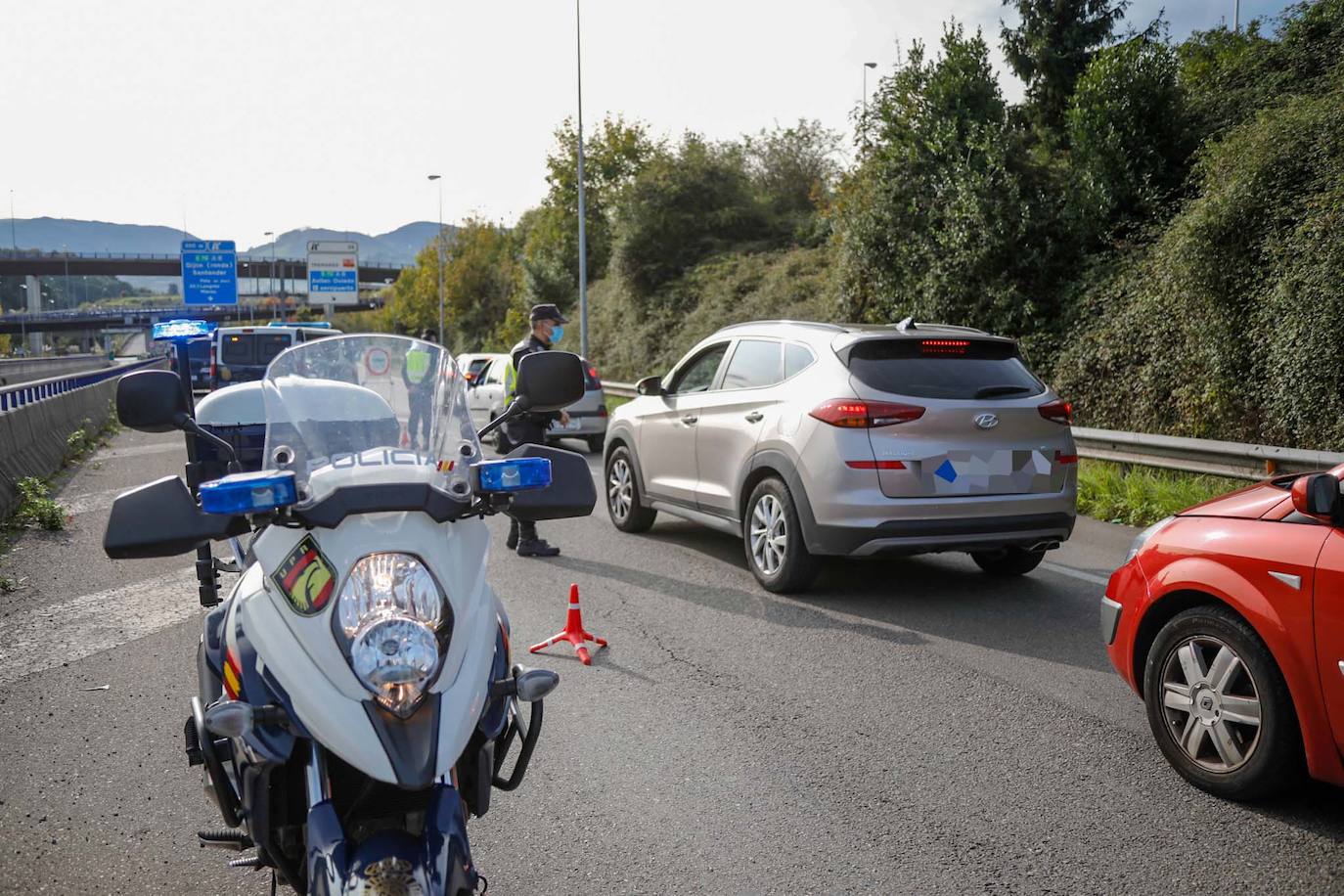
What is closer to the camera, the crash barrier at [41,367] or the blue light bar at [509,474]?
the blue light bar at [509,474]

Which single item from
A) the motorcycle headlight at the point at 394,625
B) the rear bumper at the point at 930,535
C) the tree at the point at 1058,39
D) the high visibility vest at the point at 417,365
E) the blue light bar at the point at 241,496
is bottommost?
the rear bumper at the point at 930,535

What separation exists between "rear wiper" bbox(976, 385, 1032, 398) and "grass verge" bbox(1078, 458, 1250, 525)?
3.36 metres

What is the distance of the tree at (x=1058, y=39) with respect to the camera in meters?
22.7

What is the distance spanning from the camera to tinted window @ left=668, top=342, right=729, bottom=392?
8.70 m

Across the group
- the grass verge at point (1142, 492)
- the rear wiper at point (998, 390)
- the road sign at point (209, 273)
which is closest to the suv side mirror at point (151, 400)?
the rear wiper at point (998, 390)

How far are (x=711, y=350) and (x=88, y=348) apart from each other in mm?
112337

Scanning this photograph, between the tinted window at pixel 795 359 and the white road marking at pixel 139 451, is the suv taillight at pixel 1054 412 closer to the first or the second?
the tinted window at pixel 795 359

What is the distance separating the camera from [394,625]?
2.34 m

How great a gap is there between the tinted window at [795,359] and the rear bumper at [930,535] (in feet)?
3.81

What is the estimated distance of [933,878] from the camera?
3506 millimetres

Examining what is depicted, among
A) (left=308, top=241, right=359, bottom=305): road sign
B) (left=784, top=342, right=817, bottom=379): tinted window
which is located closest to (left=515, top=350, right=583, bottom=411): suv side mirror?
(left=784, top=342, right=817, bottom=379): tinted window

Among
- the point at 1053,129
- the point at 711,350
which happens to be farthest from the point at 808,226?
the point at 711,350

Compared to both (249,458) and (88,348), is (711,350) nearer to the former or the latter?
(249,458)

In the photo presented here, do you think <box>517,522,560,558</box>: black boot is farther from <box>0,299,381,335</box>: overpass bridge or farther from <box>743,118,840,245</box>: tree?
<box>0,299,381,335</box>: overpass bridge
